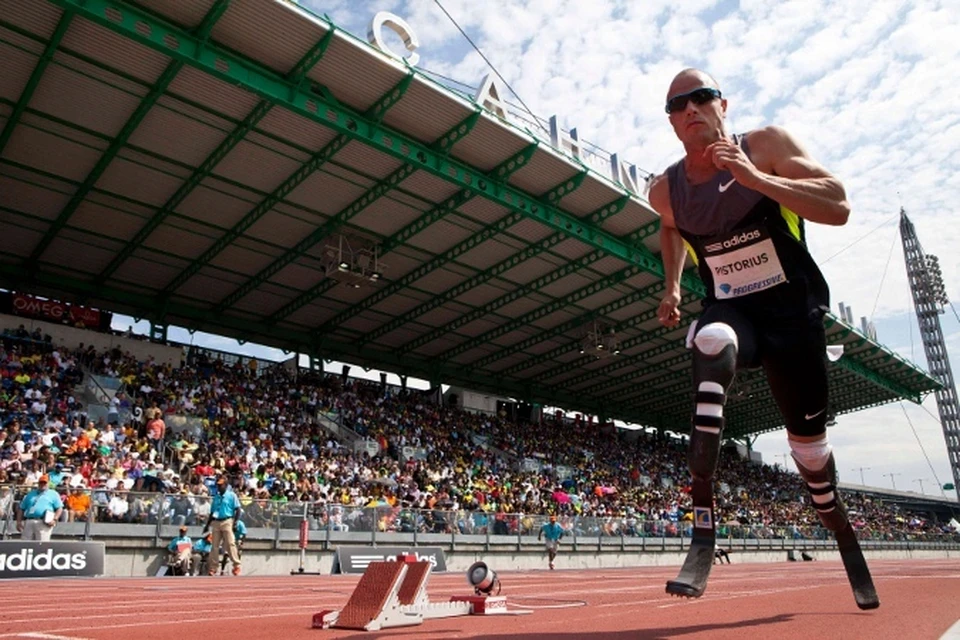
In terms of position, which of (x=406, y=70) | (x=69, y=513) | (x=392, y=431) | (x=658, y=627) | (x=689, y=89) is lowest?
(x=658, y=627)

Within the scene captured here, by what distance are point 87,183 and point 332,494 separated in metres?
11.6

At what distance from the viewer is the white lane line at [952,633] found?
3.02 meters

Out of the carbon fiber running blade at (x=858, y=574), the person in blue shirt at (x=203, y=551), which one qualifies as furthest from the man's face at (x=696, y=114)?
the person in blue shirt at (x=203, y=551)

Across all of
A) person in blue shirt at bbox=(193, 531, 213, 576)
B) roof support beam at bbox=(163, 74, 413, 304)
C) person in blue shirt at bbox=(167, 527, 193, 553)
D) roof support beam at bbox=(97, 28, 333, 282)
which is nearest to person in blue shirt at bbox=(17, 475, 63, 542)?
person in blue shirt at bbox=(167, 527, 193, 553)

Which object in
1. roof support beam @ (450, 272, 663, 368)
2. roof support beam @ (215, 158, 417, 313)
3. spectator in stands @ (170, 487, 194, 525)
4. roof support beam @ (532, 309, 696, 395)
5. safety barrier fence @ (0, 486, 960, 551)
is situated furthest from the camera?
roof support beam @ (532, 309, 696, 395)

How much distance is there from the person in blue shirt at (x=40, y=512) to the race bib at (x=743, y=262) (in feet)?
43.9

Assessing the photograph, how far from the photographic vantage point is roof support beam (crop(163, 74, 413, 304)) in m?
19.9

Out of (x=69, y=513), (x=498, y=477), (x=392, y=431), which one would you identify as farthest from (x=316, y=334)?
(x=69, y=513)

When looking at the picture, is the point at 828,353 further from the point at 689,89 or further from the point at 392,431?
the point at 392,431

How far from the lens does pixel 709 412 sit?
11.5ft

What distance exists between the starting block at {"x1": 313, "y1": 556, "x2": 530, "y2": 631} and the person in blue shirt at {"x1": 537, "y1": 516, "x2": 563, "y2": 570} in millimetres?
18708

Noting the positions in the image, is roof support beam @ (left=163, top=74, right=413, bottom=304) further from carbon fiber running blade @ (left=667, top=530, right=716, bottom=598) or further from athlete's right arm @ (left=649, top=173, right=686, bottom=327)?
carbon fiber running blade @ (left=667, top=530, right=716, bottom=598)

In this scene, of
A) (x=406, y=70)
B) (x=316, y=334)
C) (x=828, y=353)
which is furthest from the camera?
(x=316, y=334)

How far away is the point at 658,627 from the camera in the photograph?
3.65 metres
